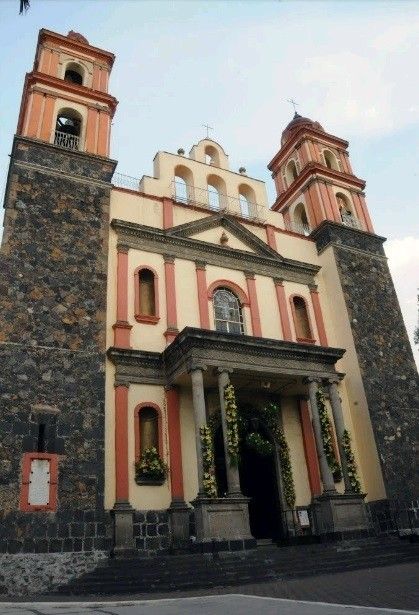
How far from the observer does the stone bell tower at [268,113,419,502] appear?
1808 cm

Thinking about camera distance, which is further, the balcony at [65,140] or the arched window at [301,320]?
the arched window at [301,320]

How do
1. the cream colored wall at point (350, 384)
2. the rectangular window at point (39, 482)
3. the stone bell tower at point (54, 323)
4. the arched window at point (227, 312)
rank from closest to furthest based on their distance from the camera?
the rectangular window at point (39, 482), the stone bell tower at point (54, 323), the cream colored wall at point (350, 384), the arched window at point (227, 312)

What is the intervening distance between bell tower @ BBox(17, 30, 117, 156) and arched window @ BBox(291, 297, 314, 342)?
30.2 feet

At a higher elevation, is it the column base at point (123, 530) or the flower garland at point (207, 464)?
the flower garland at point (207, 464)

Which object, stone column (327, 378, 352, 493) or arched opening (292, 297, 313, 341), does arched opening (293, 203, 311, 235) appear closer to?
arched opening (292, 297, 313, 341)

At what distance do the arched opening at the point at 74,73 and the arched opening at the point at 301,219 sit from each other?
37.1ft

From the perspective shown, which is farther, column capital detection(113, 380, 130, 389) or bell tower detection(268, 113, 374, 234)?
bell tower detection(268, 113, 374, 234)

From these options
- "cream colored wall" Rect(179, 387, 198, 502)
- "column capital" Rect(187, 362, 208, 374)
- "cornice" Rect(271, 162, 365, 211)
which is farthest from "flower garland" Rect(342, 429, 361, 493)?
"cornice" Rect(271, 162, 365, 211)

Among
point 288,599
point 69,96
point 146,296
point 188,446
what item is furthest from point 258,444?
point 69,96

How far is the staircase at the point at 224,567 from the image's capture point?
10.5m

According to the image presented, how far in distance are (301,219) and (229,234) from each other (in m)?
6.20

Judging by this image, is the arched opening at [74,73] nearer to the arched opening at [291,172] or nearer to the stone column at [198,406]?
the arched opening at [291,172]

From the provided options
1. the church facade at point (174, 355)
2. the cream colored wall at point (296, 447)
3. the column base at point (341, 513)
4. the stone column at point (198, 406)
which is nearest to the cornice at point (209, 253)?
the church facade at point (174, 355)

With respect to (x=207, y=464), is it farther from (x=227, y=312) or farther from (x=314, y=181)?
(x=314, y=181)
